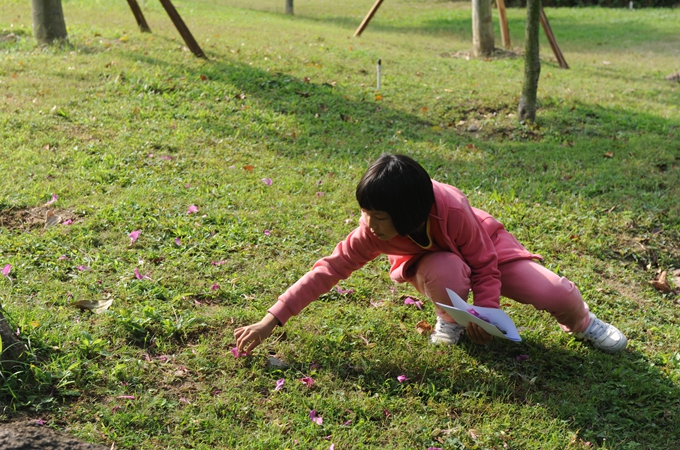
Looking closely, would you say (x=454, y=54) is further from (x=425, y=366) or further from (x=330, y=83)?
(x=425, y=366)

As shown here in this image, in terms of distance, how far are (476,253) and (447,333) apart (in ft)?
1.83

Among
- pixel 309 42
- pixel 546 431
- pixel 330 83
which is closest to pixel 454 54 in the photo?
pixel 309 42

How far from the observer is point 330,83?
8.16m

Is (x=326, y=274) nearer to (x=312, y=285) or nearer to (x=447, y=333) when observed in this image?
(x=312, y=285)

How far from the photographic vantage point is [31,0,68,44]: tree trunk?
8.48m

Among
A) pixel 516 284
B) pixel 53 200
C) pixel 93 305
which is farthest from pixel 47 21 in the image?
pixel 516 284

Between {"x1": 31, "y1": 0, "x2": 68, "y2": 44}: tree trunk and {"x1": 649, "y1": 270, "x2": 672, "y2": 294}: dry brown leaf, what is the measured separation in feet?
25.2

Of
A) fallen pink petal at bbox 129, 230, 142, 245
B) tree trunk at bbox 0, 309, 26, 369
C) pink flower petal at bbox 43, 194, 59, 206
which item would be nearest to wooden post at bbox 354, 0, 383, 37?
pink flower petal at bbox 43, 194, 59, 206

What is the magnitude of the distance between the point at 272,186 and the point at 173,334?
2.11 meters

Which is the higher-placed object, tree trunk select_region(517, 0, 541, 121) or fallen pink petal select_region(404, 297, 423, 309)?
tree trunk select_region(517, 0, 541, 121)

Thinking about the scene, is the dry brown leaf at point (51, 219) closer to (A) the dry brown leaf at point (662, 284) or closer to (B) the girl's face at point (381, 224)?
(B) the girl's face at point (381, 224)

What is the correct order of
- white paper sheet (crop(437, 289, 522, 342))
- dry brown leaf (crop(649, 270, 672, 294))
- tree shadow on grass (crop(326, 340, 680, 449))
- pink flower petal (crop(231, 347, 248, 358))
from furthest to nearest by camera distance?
1. dry brown leaf (crop(649, 270, 672, 294))
2. pink flower petal (crop(231, 347, 248, 358))
3. tree shadow on grass (crop(326, 340, 680, 449))
4. white paper sheet (crop(437, 289, 522, 342))

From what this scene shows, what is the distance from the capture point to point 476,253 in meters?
3.02

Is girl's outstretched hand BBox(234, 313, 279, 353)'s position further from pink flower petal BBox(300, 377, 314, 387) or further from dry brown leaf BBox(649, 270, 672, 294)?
dry brown leaf BBox(649, 270, 672, 294)
